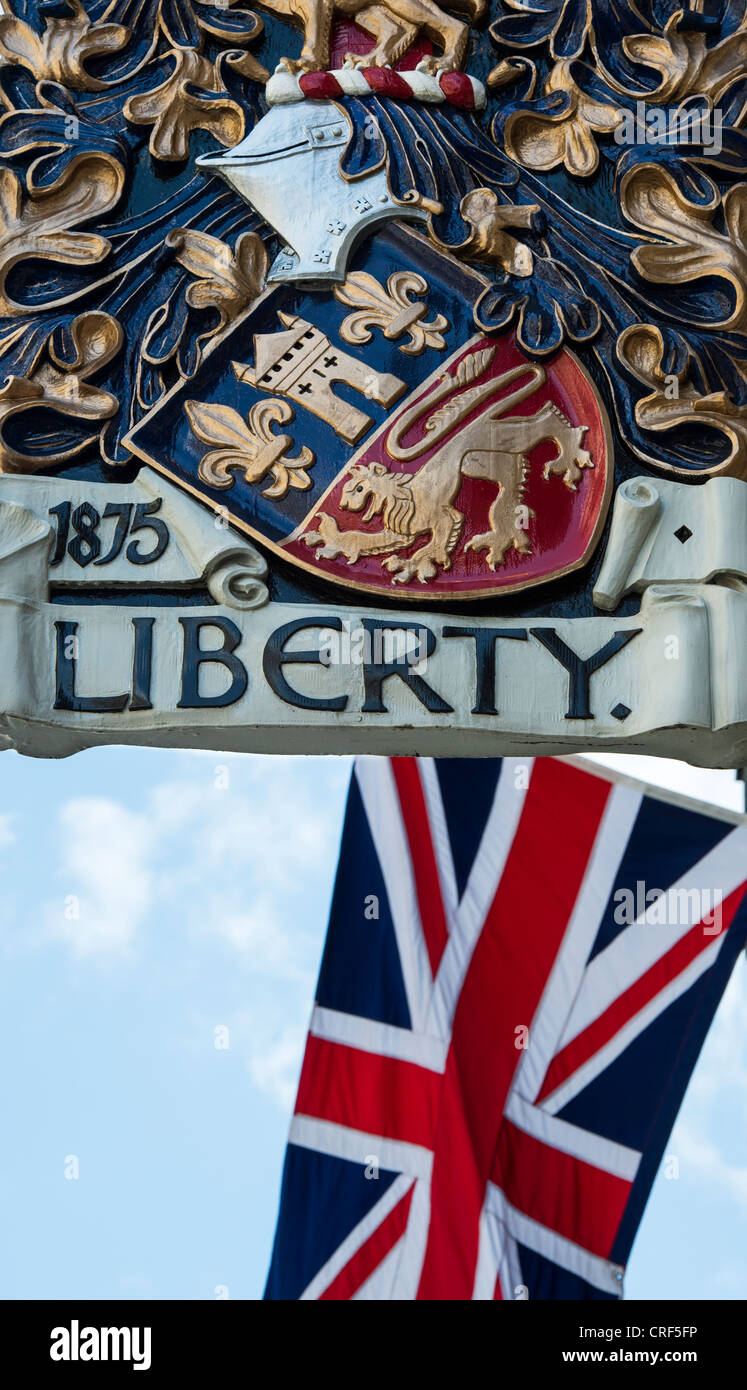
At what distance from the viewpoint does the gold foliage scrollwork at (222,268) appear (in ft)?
24.7

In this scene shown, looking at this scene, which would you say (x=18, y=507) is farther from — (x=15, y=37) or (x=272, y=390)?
(x=15, y=37)

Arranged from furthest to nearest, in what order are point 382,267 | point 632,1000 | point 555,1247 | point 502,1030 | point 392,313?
point 502,1030
point 632,1000
point 555,1247
point 382,267
point 392,313

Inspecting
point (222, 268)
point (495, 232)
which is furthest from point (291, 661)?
point (495, 232)

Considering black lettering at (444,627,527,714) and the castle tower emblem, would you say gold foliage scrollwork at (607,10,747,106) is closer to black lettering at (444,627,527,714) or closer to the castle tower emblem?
the castle tower emblem

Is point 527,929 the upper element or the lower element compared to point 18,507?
lower

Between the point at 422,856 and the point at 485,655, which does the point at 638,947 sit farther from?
the point at 485,655

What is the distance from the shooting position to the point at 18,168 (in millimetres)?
7805

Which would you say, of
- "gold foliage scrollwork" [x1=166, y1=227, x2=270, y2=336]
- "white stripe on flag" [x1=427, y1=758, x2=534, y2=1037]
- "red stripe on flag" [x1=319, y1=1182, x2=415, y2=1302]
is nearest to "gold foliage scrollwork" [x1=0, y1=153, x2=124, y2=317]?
"gold foliage scrollwork" [x1=166, y1=227, x2=270, y2=336]

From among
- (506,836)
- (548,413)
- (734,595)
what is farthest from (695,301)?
(506,836)

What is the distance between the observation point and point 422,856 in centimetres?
1130

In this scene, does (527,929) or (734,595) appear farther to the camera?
(527,929)

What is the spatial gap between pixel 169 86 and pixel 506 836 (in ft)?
15.1

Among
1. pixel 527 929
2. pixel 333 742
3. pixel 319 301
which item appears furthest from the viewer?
pixel 527 929

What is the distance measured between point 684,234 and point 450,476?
129cm
